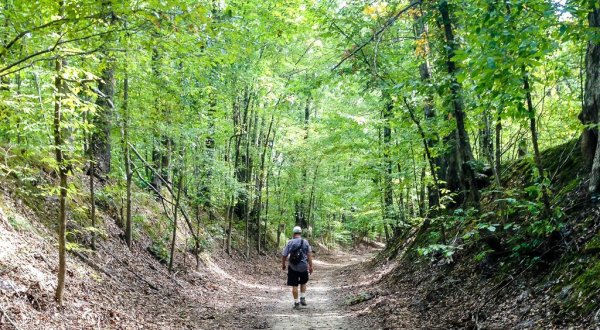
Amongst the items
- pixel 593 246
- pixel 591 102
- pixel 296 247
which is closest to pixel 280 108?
pixel 296 247

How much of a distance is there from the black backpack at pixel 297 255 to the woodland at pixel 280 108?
1.21 m

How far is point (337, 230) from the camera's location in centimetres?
4091

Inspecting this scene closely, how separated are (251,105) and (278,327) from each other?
14085 millimetres

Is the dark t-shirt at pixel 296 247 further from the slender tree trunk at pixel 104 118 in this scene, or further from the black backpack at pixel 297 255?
the slender tree trunk at pixel 104 118

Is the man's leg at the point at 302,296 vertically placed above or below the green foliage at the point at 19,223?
below

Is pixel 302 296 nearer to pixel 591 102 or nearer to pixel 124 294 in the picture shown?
pixel 124 294

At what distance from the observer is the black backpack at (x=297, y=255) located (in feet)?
32.7

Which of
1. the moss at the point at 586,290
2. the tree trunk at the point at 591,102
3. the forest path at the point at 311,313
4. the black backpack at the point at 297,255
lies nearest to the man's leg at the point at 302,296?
the forest path at the point at 311,313

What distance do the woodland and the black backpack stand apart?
121cm

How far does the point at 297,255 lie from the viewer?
1001 centimetres

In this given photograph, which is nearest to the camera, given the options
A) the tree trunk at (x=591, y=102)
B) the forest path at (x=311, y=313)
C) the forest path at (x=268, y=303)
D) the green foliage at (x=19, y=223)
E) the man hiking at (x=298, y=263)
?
the tree trunk at (x=591, y=102)

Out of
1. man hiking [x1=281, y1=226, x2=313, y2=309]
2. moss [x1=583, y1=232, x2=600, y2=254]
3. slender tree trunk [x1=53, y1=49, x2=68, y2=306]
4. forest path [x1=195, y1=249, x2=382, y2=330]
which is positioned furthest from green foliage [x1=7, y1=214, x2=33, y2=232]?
moss [x1=583, y1=232, x2=600, y2=254]

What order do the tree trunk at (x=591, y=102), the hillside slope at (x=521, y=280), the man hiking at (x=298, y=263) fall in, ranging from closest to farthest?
the hillside slope at (x=521, y=280) → the tree trunk at (x=591, y=102) → the man hiking at (x=298, y=263)

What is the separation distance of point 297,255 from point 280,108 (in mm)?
3813
